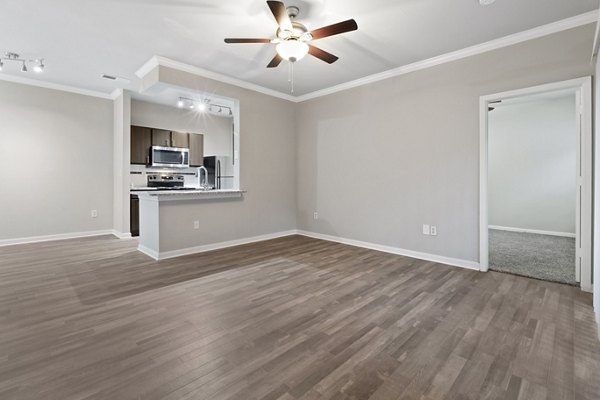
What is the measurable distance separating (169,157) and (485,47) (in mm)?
6113

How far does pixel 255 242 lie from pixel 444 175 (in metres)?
3.31

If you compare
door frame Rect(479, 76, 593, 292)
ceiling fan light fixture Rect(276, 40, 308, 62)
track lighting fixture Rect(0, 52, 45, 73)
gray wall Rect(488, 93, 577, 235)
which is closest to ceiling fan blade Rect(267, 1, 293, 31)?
ceiling fan light fixture Rect(276, 40, 308, 62)

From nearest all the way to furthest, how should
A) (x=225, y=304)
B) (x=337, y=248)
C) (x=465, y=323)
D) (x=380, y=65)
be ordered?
(x=465, y=323)
(x=225, y=304)
(x=380, y=65)
(x=337, y=248)

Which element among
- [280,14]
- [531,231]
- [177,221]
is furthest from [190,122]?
[531,231]

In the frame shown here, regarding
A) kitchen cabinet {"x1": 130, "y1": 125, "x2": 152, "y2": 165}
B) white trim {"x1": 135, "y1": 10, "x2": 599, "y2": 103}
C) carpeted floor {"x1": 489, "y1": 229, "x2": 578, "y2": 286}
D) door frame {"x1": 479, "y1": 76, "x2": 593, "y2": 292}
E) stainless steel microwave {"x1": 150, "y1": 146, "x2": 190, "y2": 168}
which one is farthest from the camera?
stainless steel microwave {"x1": 150, "y1": 146, "x2": 190, "y2": 168}

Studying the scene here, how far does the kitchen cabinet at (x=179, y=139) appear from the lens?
6523 mm

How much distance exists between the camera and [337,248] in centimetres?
475

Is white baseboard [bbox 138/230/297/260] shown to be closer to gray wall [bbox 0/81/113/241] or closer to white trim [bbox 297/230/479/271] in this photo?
white trim [bbox 297/230/479/271]

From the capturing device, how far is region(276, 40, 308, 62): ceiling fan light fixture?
280 centimetres

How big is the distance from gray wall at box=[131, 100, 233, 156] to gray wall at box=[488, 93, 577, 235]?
6622mm

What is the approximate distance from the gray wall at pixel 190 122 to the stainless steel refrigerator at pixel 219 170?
0.70ft

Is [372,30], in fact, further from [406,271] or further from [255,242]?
[255,242]

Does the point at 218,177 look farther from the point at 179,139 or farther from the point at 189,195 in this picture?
the point at 189,195

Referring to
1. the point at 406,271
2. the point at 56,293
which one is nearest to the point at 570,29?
the point at 406,271
